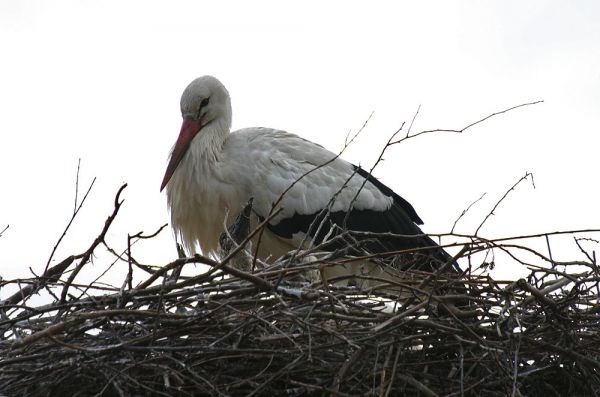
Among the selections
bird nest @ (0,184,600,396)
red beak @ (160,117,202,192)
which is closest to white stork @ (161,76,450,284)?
red beak @ (160,117,202,192)

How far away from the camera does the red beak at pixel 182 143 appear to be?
5.03m

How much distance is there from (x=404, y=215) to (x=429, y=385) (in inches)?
80.7

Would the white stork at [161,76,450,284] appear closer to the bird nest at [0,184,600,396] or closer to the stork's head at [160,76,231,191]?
the stork's head at [160,76,231,191]

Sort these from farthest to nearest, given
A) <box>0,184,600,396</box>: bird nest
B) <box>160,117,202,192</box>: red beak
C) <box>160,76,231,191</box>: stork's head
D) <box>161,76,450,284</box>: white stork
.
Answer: <box>160,76,231,191</box>: stork's head < <box>160,117,202,192</box>: red beak < <box>161,76,450,284</box>: white stork < <box>0,184,600,396</box>: bird nest

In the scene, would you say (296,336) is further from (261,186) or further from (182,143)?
(182,143)

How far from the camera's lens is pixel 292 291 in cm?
296

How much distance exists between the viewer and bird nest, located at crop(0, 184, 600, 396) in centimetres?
294

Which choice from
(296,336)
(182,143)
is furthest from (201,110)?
(296,336)

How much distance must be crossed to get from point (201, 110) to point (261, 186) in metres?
0.65

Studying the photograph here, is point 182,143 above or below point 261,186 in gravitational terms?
above

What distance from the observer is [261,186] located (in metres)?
4.80

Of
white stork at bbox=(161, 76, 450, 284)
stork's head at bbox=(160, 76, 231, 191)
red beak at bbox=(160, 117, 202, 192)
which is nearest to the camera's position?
white stork at bbox=(161, 76, 450, 284)

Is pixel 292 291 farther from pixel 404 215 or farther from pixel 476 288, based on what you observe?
pixel 404 215

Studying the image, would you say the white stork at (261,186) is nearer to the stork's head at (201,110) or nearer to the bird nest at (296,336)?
the stork's head at (201,110)
